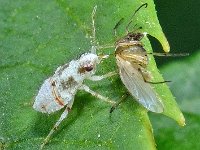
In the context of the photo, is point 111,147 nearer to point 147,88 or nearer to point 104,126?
point 104,126

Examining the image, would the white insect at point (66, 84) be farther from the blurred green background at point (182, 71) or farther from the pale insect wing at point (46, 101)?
the blurred green background at point (182, 71)

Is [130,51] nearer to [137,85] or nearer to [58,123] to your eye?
[137,85]

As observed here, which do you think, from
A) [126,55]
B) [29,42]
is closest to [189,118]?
[126,55]

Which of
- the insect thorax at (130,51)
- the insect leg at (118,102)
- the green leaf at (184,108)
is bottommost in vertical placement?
the green leaf at (184,108)

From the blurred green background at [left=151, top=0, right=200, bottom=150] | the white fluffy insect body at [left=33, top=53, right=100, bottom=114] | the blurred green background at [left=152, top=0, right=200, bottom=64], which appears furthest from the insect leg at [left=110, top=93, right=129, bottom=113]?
the blurred green background at [left=152, top=0, right=200, bottom=64]

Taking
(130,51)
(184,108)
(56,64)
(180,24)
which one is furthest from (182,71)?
(56,64)

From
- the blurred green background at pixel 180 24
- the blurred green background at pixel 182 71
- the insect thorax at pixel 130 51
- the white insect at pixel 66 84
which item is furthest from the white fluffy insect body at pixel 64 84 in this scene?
the blurred green background at pixel 180 24
